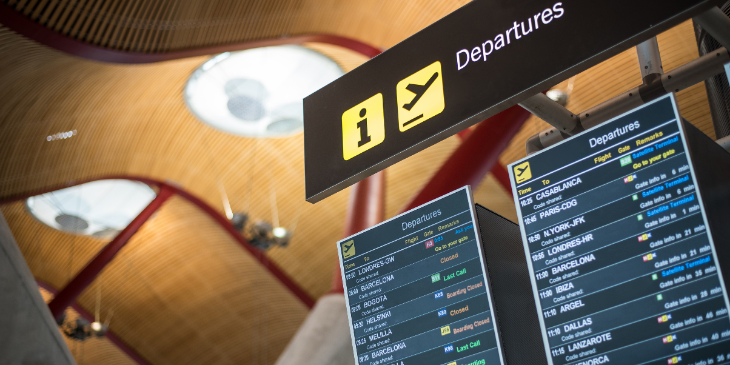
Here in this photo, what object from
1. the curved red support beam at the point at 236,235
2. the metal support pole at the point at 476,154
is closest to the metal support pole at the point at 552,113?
the metal support pole at the point at 476,154

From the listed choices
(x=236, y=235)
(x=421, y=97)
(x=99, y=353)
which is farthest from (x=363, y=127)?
(x=99, y=353)

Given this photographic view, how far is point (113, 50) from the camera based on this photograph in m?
13.6

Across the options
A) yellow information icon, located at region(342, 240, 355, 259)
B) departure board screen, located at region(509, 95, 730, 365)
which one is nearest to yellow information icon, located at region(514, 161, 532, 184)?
departure board screen, located at region(509, 95, 730, 365)

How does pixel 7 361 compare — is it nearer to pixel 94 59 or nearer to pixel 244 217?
pixel 94 59

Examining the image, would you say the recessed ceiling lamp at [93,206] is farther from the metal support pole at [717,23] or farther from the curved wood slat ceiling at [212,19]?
the metal support pole at [717,23]

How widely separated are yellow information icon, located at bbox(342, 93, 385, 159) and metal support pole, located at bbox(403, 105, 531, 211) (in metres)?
7.31

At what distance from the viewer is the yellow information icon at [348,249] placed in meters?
4.66

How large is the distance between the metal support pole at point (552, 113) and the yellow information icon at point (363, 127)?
806mm

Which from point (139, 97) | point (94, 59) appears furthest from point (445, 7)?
point (139, 97)

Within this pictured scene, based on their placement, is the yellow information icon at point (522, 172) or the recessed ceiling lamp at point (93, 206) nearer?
the yellow information icon at point (522, 172)

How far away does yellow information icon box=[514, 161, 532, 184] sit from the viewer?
380 cm

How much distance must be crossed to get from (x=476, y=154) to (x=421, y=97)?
7.95 m

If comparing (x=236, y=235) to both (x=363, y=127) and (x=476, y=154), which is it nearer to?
(x=476, y=154)

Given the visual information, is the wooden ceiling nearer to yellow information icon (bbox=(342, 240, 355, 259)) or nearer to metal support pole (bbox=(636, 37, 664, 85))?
yellow information icon (bbox=(342, 240, 355, 259))
